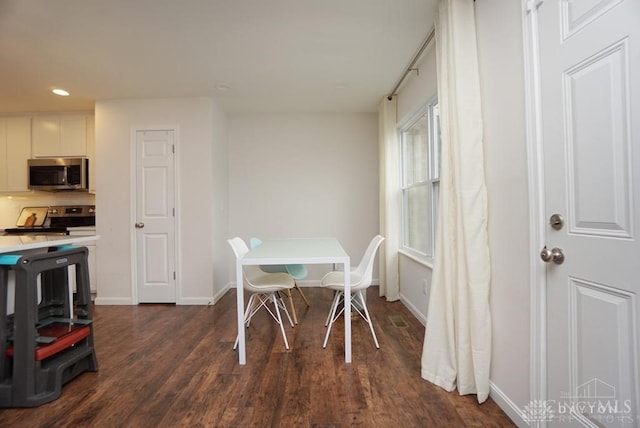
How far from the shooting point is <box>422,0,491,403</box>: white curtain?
1.65 meters

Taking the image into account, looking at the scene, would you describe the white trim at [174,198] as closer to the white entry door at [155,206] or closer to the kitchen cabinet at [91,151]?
the white entry door at [155,206]

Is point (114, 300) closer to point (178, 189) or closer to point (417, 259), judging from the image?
point (178, 189)

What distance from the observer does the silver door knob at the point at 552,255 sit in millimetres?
1215

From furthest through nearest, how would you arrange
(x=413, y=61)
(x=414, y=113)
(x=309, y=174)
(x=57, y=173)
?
1. (x=309, y=174)
2. (x=57, y=173)
3. (x=414, y=113)
4. (x=413, y=61)

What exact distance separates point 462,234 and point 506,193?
0.32 meters

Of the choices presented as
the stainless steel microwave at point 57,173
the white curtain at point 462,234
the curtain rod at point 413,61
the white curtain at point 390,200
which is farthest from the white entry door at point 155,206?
the white curtain at point 462,234

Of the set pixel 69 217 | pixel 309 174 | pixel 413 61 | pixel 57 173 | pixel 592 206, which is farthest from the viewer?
pixel 309 174

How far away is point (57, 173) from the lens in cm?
385

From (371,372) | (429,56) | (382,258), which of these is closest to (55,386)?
(371,372)

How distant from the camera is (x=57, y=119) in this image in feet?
12.8

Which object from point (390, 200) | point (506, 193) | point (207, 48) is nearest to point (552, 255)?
point (506, 193)

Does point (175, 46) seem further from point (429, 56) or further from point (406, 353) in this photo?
point (406, 353)

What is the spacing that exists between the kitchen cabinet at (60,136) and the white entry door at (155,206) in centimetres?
102

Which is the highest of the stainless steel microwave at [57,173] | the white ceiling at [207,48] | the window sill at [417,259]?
the white ceiling at [207,48]
